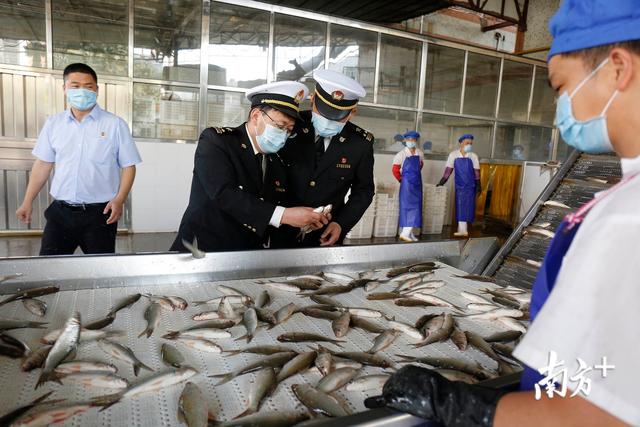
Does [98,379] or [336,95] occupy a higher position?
[336,95]

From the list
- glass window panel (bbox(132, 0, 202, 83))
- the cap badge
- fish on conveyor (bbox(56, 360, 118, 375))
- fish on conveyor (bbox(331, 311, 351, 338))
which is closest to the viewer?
fish on conveyor (bbox(56, 360, 118, 375))

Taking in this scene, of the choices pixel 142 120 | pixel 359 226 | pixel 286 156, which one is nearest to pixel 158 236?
pixel 142 120

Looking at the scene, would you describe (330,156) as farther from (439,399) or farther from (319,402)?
(439,399)

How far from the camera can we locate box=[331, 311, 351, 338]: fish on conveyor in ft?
5.44

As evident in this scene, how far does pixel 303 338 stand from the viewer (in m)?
1.60

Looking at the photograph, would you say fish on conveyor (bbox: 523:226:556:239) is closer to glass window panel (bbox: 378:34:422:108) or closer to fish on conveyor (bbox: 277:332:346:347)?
fish on conveyor (bbox: 277:332:346:347)

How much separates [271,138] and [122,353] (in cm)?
146

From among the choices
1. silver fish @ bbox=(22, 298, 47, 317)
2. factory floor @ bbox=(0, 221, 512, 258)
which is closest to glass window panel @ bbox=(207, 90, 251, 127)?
factory floor @ bbox=(0, 221, 512, 258)

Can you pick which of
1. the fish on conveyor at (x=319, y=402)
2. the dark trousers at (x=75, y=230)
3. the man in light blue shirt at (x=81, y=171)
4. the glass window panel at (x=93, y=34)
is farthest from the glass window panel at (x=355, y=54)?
the fish on conveyor at (x=319, y=402)

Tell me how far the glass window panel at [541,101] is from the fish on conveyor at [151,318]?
37.1 feet

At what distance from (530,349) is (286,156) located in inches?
92.0

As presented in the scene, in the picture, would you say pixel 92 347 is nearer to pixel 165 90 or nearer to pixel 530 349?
pixel 530 349

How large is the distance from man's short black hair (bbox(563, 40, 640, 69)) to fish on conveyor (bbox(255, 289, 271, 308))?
56.2 inches

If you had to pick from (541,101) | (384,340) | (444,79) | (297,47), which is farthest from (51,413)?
(541,101)
